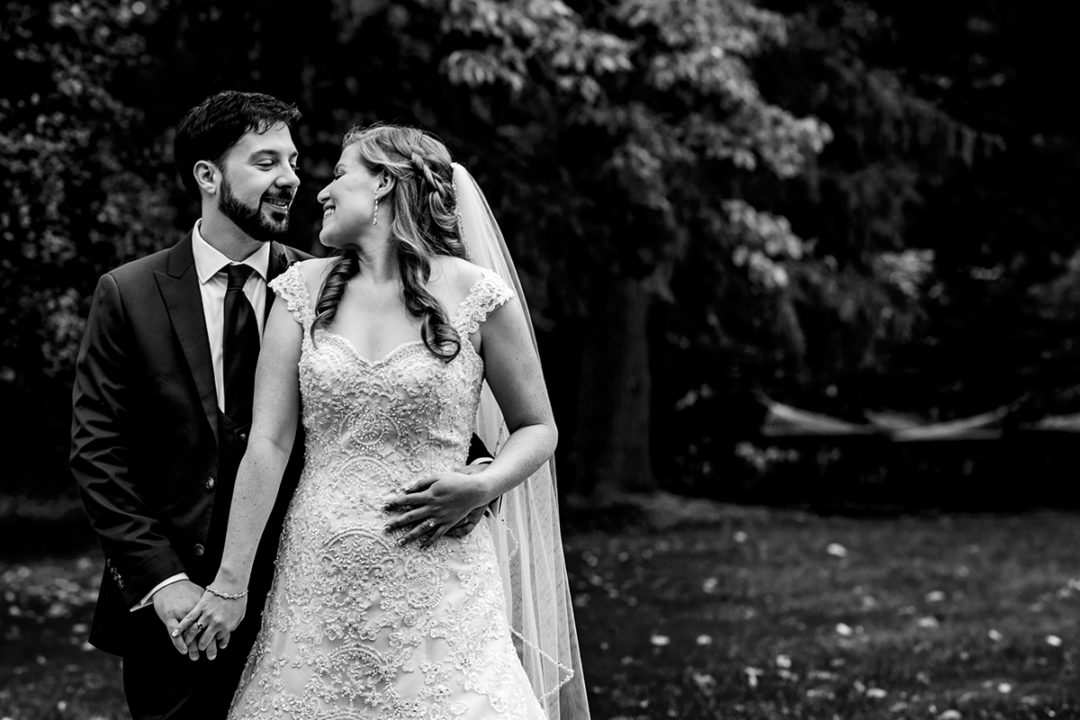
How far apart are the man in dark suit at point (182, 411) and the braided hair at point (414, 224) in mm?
347

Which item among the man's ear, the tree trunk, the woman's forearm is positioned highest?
the man's ear

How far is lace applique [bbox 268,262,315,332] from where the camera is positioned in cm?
344

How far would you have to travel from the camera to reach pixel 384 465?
334 cm

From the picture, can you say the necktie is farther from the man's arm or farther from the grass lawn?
the grass lawn

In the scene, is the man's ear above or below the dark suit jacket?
above

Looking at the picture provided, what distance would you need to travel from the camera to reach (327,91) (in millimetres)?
8781

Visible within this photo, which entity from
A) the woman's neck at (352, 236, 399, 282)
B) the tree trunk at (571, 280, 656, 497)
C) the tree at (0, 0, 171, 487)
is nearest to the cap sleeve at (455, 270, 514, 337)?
the woman's neck at (352, 236, 399, 282)

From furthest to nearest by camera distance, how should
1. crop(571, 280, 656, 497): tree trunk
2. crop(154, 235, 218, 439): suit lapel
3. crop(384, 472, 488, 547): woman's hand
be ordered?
crop(571, 280, 656, 497): tree trunk, crop(154, 235, 218, 439): suit lapel, crop(384, 472, 488, 547): woman's hand

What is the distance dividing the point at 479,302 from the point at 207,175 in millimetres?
883

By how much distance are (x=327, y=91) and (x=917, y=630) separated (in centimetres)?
536

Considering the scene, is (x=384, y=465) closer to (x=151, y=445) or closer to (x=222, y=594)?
(x=222, y=594)

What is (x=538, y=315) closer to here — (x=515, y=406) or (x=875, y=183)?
(x=875, y=183)

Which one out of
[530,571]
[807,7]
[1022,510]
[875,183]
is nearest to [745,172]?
[875,183]

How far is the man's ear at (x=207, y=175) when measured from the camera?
3.70 meters
